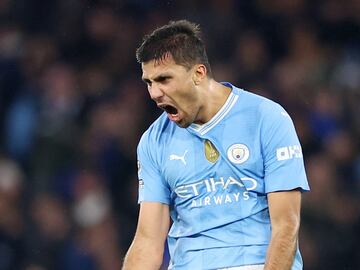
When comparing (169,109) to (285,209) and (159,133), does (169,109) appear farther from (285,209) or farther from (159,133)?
(285,209)

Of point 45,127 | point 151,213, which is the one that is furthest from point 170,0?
point 151,213

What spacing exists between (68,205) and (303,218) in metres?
1.94

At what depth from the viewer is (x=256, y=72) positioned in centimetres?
902

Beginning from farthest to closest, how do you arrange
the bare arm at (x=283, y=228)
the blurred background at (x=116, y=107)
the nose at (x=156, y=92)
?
the blurred background at (x=116, y=107) < the nose at (x=156, y=92) < the bare arm at (x=283, y=228)

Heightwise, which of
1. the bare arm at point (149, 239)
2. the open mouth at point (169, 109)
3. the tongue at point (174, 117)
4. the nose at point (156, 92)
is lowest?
the bare arm at point (149, 239)

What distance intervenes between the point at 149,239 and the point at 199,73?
775 millimetres

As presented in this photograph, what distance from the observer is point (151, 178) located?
180 inches

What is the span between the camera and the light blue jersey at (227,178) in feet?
14.2

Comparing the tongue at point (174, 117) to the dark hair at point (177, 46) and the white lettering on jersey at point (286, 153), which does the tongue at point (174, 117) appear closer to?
the dark hair at point (177, 46)

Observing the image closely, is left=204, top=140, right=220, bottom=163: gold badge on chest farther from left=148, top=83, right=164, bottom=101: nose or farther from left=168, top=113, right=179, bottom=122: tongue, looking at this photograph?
left=148, top=83, right=164, bottom=101: nose

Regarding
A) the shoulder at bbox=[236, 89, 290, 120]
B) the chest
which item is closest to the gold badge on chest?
the chest

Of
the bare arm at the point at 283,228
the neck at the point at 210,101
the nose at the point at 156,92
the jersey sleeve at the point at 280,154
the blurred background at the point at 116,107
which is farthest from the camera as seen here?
the blurred background at the point at 116,107

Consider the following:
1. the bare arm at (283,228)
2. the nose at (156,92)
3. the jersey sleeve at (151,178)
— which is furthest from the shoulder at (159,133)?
the bare arm at (283,228)

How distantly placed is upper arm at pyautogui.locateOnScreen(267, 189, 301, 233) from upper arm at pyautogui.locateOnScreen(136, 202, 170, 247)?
1.79 feet
